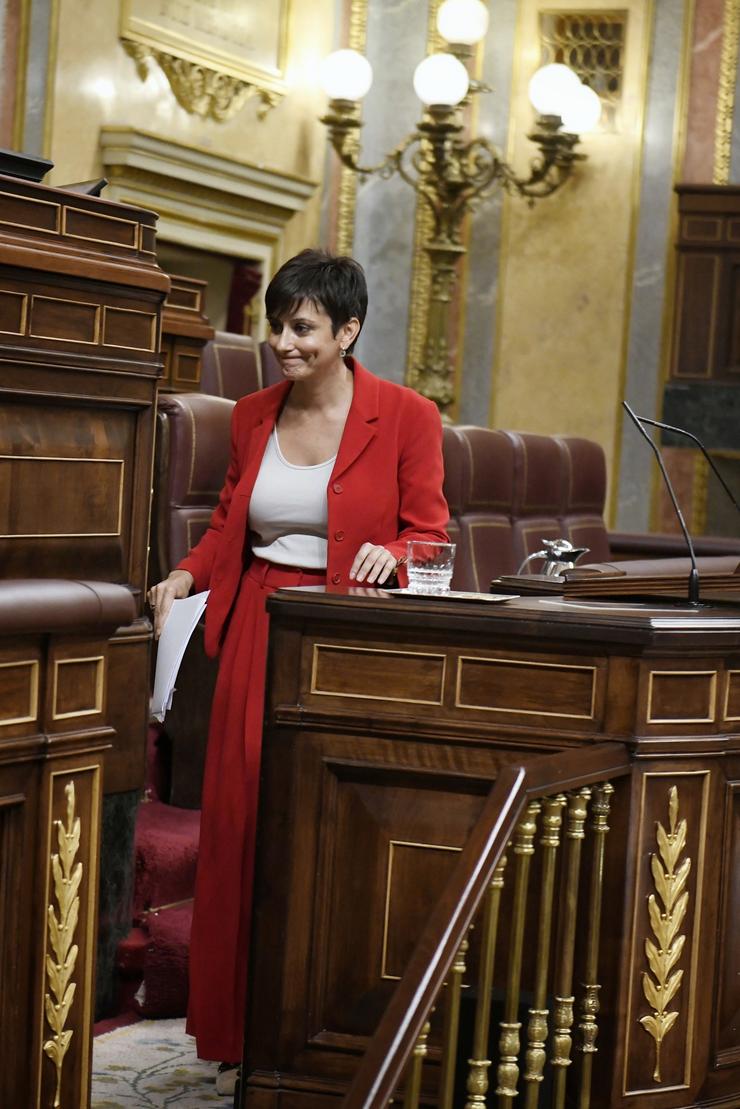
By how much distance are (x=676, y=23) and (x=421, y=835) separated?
7.15 m

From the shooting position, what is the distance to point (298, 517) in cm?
302

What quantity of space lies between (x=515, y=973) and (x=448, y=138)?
6221mm

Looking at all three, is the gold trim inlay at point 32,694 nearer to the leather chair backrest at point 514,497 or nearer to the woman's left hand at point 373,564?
the woman's left hand at point 373,564

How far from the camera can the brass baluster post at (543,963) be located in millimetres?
2400

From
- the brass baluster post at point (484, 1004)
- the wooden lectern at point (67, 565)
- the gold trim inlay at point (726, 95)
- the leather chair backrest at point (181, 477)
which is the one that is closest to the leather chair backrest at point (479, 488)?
the leather chair backrest at point (181, 477)

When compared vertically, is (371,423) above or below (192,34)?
below

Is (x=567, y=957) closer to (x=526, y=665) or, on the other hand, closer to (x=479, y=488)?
(x=526, y=665)

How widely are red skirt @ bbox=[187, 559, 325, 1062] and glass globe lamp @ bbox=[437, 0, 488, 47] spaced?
5715 mm

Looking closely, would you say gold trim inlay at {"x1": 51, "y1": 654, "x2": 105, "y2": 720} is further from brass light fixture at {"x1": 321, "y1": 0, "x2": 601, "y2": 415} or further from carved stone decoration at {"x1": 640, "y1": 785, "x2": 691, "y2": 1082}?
brass light fixture at {"x1": 321, "y1": 0, "x2": 601, "y2": 415}

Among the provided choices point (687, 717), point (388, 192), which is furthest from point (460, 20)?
point (687, 717)

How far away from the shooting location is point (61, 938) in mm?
2129

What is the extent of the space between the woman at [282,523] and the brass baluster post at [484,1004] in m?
0.74

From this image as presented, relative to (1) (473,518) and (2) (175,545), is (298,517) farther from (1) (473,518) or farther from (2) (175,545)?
(1) (473,518)

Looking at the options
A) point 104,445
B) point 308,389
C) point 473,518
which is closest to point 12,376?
point 104,445
